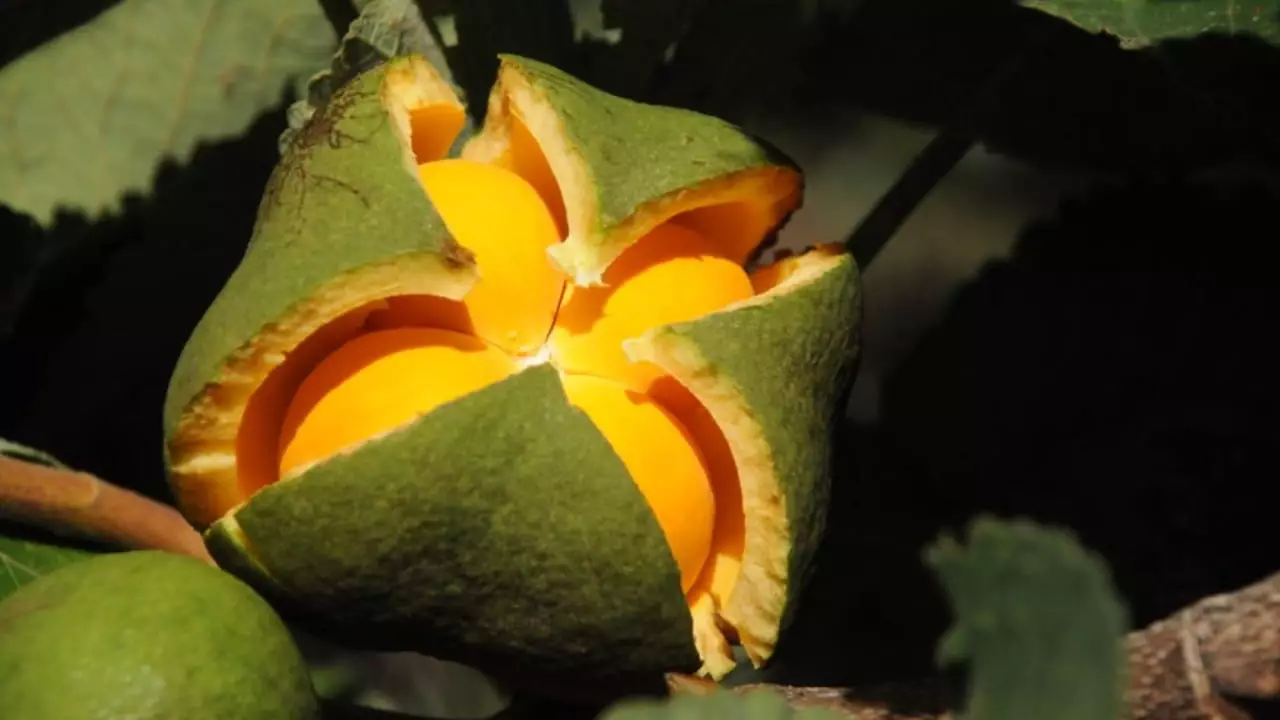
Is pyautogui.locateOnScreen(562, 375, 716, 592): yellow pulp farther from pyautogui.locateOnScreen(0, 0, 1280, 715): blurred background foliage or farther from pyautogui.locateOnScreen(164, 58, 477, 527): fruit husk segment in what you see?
pyautogui.locateOnScreen(0, 0, 1280, 715): blurred background foliage

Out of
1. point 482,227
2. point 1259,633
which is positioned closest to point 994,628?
point 1259,633

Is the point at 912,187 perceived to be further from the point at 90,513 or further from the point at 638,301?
the point at 90,513

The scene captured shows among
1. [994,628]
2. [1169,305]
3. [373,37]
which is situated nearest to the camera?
[994,628]

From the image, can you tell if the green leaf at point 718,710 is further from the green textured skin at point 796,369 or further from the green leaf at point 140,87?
the green leaf at point 140,87

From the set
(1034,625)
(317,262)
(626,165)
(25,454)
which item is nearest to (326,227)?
(317,262)

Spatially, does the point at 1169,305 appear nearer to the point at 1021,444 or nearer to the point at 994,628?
the point at 1021,444

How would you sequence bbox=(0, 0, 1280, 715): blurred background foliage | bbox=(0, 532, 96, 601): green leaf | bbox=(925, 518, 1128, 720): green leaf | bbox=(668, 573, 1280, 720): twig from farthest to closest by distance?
bbox=(0, 0, 1280, 715): blurred background foliage
bbox=(0, 532, 96, 601): green leaf
bbox=(668, 573, 1280, 720): twig
bbox=(925, 518, 1128, 720): green leaf

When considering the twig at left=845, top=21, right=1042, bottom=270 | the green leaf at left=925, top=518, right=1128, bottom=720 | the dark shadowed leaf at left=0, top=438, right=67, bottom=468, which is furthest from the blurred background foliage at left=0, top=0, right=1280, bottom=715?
the green leaf at left=925, top=518, right=1128, bottom=720

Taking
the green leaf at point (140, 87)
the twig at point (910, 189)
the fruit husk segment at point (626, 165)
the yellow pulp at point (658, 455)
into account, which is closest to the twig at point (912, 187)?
the twig at point (910, 189)
